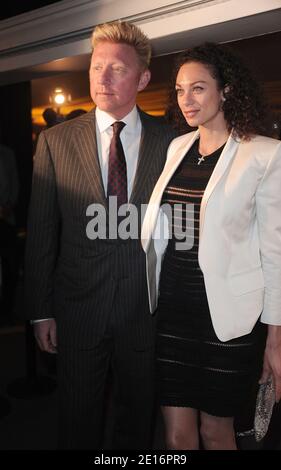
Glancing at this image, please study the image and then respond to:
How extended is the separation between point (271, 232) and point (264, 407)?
0.68 m

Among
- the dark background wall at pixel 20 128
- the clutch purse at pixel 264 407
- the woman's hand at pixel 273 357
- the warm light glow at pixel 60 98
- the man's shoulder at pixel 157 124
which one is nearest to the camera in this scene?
the woman's hand at pixel 273 357

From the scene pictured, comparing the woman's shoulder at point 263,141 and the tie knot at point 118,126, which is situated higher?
the tie knot at point 118,126

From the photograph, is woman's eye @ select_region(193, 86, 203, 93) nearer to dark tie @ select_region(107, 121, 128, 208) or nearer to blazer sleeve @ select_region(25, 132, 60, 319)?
dark tie @ select_region(107, 121, 128, 208)

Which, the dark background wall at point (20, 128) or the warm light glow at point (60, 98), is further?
the warm light glow at point (60, 98)

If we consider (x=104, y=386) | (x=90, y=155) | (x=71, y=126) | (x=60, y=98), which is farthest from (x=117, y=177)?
(x=60, y=98)

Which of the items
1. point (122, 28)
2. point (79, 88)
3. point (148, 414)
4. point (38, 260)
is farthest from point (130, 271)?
point (79, 88)

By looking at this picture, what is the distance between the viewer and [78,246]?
Result: 2.07 metres

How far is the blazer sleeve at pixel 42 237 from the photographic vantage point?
2090 mm

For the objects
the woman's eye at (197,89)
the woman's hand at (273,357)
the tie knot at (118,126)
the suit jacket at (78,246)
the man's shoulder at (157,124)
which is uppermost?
the woman's eye at (197,89)

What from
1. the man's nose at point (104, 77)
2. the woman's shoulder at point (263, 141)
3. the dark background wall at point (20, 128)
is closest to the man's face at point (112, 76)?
the man's nose at point (104, 77)

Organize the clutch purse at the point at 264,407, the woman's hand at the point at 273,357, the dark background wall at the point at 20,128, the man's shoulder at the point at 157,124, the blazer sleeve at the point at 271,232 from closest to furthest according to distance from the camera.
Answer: the blazer sleeve at the point at 271,232
the woman's hand at the point at 273,357
the clutch purse at the point at 264,407
the man's shoulder at the point at 157,124
the dark background wall at the point at 20,128

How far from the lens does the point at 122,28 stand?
2.05 meters

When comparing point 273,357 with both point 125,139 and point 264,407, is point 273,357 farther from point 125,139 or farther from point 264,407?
point 125,139

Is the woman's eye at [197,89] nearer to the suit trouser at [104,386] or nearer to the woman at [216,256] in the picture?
the woman at [216,256]
